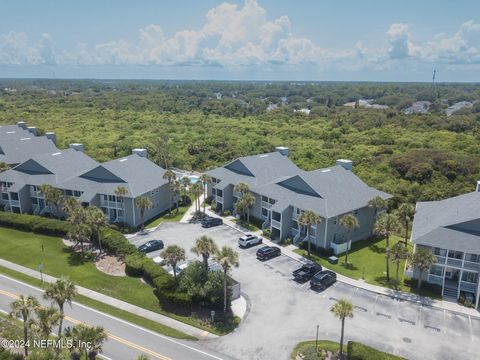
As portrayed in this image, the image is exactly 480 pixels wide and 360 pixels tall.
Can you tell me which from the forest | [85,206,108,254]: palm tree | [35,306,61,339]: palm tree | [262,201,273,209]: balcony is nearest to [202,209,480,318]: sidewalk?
[262,201,273,209]: balcony

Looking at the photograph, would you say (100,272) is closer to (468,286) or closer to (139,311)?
(139,311)

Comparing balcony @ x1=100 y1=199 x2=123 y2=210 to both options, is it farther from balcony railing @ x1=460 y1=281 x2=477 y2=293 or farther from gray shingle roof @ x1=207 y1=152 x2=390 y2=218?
balcony railing @ x1=460 y1=281 x2=477 y2=293

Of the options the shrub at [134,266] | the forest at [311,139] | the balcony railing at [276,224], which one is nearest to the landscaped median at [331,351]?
the shrub at [134,266]

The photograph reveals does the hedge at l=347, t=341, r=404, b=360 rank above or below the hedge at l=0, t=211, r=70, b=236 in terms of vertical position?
below

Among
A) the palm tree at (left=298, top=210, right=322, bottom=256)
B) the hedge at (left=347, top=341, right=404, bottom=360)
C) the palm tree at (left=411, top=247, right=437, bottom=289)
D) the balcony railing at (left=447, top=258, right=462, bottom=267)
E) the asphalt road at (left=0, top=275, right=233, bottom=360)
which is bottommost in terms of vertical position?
the asphalt road at (left=0, top=275, right=233, bottom=360)

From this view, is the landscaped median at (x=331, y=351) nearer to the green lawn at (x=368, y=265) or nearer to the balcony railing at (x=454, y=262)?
the green lawn at (x=368, y=265)

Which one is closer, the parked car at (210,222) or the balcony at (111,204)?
the balcony at (111,204)
